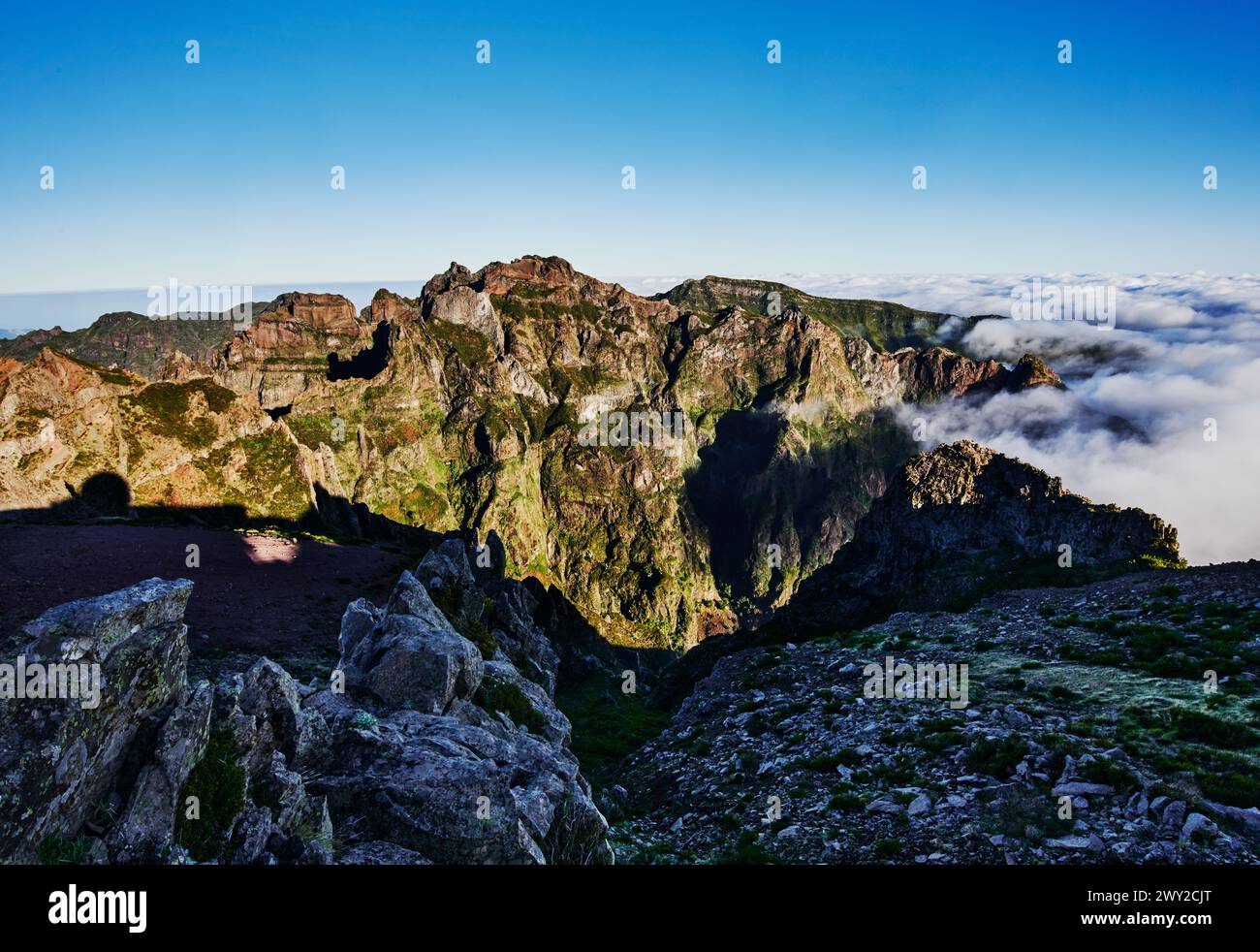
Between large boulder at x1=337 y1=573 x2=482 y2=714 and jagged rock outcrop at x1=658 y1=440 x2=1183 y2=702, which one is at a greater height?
large boulder at x1=337 y1=573 x2=482 y2=714

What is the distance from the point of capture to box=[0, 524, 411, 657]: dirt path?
40.2m

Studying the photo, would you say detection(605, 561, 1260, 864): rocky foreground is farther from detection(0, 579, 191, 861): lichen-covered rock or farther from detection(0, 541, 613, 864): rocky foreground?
detection(0, 579, 191, 861): lichen-covered rock

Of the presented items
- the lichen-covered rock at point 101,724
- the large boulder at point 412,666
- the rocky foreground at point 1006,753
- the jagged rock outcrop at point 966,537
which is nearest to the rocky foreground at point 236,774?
the lichen-covered rock at point 101,724

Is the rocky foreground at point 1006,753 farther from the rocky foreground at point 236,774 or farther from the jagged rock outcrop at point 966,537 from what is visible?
the jagged rock outcrop at point 966,537

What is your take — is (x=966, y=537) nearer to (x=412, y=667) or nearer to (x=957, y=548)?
(x=957, y=548)

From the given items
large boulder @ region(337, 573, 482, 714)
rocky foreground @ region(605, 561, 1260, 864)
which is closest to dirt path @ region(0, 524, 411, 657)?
large boulder @ region(337, 573, 482, 714)

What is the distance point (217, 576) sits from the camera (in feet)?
173

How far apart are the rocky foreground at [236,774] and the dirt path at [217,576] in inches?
957

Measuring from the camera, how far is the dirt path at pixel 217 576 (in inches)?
1581

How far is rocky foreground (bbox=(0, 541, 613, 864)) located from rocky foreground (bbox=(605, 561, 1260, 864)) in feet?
25.2

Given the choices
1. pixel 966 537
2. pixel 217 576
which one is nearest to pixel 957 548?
pixel 966 537

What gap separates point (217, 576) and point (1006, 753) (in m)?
57.3

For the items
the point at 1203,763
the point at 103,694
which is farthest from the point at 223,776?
the point at 1203,763

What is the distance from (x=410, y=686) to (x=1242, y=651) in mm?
34395
